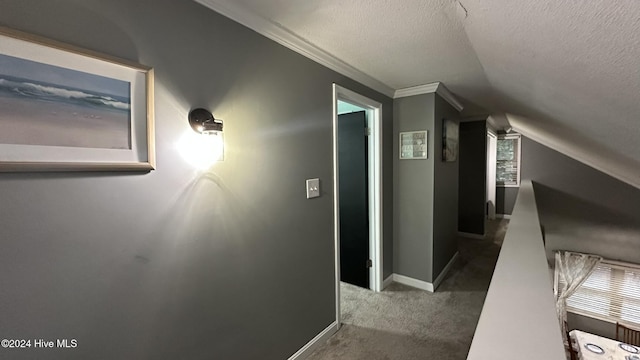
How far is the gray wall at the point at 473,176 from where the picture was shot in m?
4.58

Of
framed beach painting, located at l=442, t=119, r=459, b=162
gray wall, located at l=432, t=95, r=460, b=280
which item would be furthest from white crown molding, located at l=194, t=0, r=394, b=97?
framed beach painting, located at l=442, t=119, r=459, b=162

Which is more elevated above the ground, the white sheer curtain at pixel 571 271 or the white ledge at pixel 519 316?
the white ledge at pixel 519 316

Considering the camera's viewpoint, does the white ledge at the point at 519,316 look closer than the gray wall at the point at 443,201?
Yes

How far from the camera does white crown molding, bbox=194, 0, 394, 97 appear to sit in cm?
125

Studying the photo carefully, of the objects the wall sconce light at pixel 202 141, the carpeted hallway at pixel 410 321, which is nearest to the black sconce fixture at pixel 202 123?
the wall sconce light at pixel 202 141

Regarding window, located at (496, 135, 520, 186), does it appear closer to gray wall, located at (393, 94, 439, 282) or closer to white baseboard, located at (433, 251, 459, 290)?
white baseboard, located at (433, 251, 459, 290)

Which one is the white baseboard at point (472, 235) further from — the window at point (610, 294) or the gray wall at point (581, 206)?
the gray wall at point (581, 206)

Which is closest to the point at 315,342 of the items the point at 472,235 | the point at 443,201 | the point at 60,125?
the point at 60,125

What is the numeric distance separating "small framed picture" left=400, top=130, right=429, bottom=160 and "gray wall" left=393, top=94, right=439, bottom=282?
0.14 ft

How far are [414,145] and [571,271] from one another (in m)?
5.01

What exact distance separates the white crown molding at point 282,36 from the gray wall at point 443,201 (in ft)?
3.58

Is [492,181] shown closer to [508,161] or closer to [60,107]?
[508,161]

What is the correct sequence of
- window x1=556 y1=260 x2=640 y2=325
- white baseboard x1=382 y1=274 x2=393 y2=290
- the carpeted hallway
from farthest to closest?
window x1=556 y1=260 x2=640 y2=325, white baseboard x1=382 y1=274 x2=393 y2=290, the carpeted hallway

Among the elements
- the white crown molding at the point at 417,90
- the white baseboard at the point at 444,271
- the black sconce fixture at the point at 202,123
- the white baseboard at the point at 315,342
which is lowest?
the white baseboard at the point at 315,342
